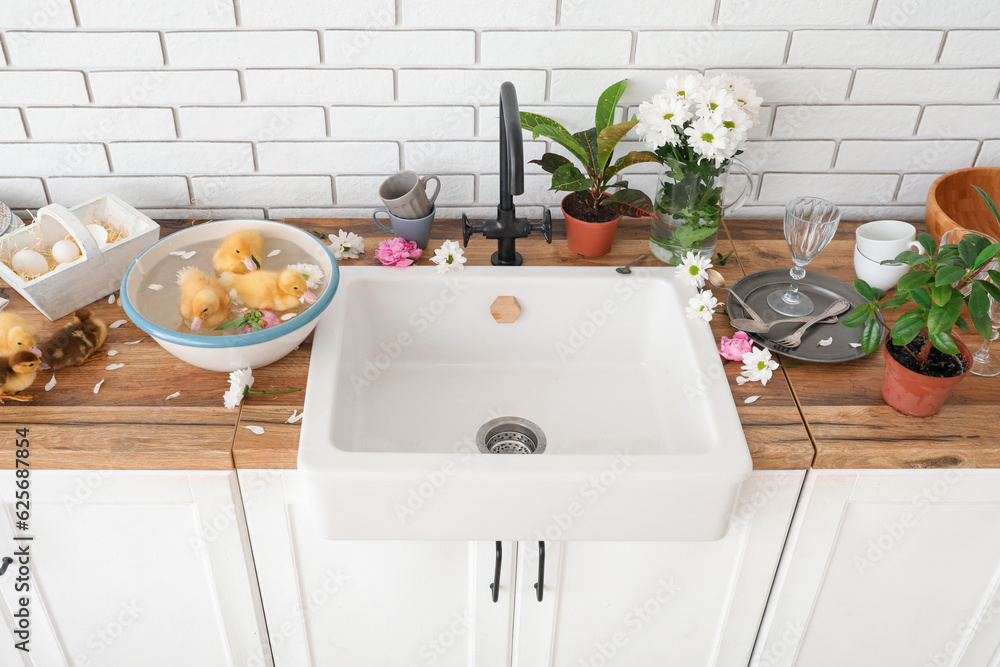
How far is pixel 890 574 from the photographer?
1245mm

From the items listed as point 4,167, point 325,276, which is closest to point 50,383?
point 325,276

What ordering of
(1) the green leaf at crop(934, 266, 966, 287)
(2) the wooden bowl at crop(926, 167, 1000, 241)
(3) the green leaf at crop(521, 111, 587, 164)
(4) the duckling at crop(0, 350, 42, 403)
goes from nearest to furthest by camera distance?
1. (1) the green leaf at crop(934, 266, 966, 287)
2. (4) the duckling at crop(0, 350, 42, 403)
3. (3) the green leaf at crop(521, 111, 587, 164)
4. (2) the wooden bowl at crop(926, 167, 1000, 241)

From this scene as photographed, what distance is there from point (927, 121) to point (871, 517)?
31.0 inches

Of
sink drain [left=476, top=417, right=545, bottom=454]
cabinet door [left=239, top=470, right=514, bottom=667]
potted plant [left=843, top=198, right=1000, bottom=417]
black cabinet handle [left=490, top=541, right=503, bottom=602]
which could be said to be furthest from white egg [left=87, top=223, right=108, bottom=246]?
potted plant [left=843, top=198, right=1000, bottom=417]

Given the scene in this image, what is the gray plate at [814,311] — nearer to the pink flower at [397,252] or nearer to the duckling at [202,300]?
the pink flower at [397,252]

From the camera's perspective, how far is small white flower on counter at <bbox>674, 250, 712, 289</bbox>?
133cm

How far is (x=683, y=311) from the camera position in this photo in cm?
131

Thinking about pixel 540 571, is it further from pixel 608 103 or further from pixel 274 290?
pixel 608 103

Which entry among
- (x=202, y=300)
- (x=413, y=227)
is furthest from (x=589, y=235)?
(x=202, y=300)

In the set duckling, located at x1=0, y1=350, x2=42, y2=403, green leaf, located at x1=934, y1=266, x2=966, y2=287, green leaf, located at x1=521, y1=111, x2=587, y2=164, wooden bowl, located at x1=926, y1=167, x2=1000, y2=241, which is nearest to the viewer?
green leaf, located at x1=934, y1=266, x2=966, y2=287

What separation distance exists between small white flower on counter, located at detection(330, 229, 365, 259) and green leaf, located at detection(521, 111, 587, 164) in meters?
0.36

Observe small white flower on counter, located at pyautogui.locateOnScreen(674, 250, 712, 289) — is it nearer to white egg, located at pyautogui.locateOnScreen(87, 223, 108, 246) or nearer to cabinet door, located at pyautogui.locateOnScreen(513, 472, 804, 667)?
cabinet door, located at pyautogui.locateOnScreen(513, 472, 804, 667)

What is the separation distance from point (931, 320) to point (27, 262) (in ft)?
4.38

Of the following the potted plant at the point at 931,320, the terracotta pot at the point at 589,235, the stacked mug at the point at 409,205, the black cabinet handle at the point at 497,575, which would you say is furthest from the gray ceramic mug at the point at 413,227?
the potted plant at the point at 931,320
